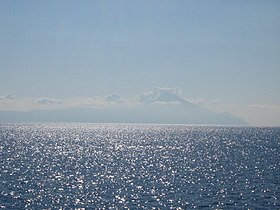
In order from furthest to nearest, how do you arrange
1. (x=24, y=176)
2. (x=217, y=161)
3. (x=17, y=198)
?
1. (x=217, y=161)
2. (x=24, y=176)
3. (x=17, y=198)

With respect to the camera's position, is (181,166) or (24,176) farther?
(181,166)

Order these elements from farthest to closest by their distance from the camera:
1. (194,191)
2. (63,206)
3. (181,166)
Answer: (181,166) < (194,191) < (63,206)

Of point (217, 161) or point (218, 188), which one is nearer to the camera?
point (218, 188)

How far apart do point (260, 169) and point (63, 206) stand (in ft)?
224

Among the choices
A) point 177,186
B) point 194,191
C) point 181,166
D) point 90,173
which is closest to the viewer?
point 194,191

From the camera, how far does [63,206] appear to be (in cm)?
7462

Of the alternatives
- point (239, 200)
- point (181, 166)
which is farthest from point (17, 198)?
point (181, 166)

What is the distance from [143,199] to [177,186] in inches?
667

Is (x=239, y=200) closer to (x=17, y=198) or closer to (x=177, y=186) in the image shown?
(x=177, y=186)

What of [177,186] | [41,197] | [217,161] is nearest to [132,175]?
[177,186]

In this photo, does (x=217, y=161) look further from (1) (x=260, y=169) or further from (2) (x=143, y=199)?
(2) (x=143, y=199)

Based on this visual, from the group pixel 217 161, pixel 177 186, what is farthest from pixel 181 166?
pixel 177 186

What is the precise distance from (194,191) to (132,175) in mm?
28144

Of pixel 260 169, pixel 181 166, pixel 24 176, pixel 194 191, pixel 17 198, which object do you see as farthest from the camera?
pixel 181 166
